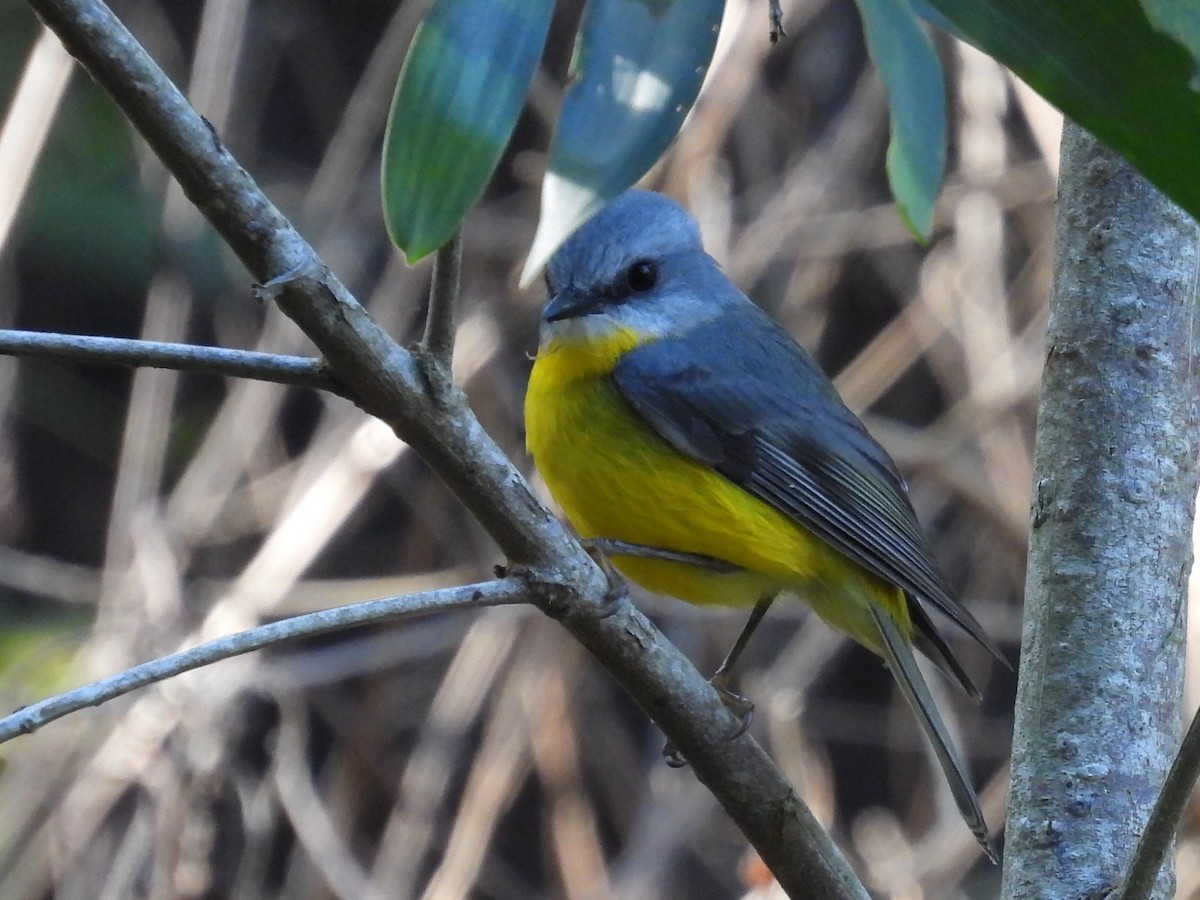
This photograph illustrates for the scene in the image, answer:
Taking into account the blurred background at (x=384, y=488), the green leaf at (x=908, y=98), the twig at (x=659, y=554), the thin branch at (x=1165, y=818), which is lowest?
the thin branch at (x=1165, y=818)

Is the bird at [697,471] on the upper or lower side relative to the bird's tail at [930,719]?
upper

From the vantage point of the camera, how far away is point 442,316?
1.48 m

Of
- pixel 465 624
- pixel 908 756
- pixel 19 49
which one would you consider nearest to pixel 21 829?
pixel 465 624

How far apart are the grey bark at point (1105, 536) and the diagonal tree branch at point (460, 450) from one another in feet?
1.10

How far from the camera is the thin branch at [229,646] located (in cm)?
128

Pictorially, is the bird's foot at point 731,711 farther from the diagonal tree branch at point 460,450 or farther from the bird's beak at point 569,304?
the bird's beak at point 569,304

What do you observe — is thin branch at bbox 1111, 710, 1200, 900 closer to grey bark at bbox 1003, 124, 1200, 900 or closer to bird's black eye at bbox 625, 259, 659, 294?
grey bark at bbox 1003, 124, 1200, 900

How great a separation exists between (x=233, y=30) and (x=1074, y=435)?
3.47 metres

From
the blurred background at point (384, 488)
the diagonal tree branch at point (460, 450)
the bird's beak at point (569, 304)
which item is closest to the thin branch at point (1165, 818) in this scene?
the diagonal tree branch at point (460, 450)

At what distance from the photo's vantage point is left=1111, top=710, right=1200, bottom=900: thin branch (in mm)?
1341

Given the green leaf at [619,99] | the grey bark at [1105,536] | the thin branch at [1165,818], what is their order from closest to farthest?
the green leaf at [619,99], the thin branch at [1165,818], the grey bark at [1105,536]

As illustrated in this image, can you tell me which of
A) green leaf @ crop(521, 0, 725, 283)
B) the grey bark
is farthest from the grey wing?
green leaf @ crop(521, 0, 725, 283)

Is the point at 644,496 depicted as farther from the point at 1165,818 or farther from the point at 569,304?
the point at 1165,818

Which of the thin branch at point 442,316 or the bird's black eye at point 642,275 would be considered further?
the bird's black eye at point 642,275
